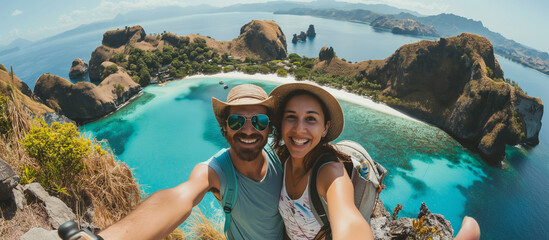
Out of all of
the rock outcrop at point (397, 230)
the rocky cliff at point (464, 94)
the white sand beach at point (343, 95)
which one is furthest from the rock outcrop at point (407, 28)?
the rock outcrop at point (397, 230)

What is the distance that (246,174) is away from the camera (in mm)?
2525

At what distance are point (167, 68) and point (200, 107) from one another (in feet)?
64.7

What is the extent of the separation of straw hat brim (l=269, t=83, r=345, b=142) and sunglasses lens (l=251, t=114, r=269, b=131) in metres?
0.23

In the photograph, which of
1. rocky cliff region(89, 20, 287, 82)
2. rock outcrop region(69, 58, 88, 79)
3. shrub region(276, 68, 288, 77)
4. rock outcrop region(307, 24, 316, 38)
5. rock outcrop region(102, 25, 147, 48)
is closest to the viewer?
shrub region(276, 68, 288, 77)

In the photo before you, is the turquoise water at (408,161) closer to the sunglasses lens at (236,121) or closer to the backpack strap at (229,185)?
the backpack strap at (229,185)

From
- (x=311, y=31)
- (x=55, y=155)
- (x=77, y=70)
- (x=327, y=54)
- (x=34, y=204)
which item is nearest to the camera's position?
(x=34, y=204)

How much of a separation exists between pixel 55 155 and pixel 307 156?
189 inches

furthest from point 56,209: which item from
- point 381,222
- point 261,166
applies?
point 381,222

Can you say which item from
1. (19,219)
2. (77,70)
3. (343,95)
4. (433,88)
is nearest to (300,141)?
(19,219)

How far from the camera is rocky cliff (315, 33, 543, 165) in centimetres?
2036

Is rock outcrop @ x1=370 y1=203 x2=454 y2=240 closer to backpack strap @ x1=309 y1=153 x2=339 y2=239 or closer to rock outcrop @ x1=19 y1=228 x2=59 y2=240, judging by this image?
backpack strap @ x1=309 y1=153 x2=339 y2=239

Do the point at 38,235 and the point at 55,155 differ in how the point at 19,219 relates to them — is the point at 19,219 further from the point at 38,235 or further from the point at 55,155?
the point at 55,155

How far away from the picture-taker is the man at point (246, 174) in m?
2.28

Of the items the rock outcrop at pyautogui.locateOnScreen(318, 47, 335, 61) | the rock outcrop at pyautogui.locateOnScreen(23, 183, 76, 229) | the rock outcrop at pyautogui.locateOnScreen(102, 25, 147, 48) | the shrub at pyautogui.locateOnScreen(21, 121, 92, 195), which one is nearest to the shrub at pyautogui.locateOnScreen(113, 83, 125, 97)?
the shrub at pyautogui.locateOnScreen(21, 121, 92, 195)
